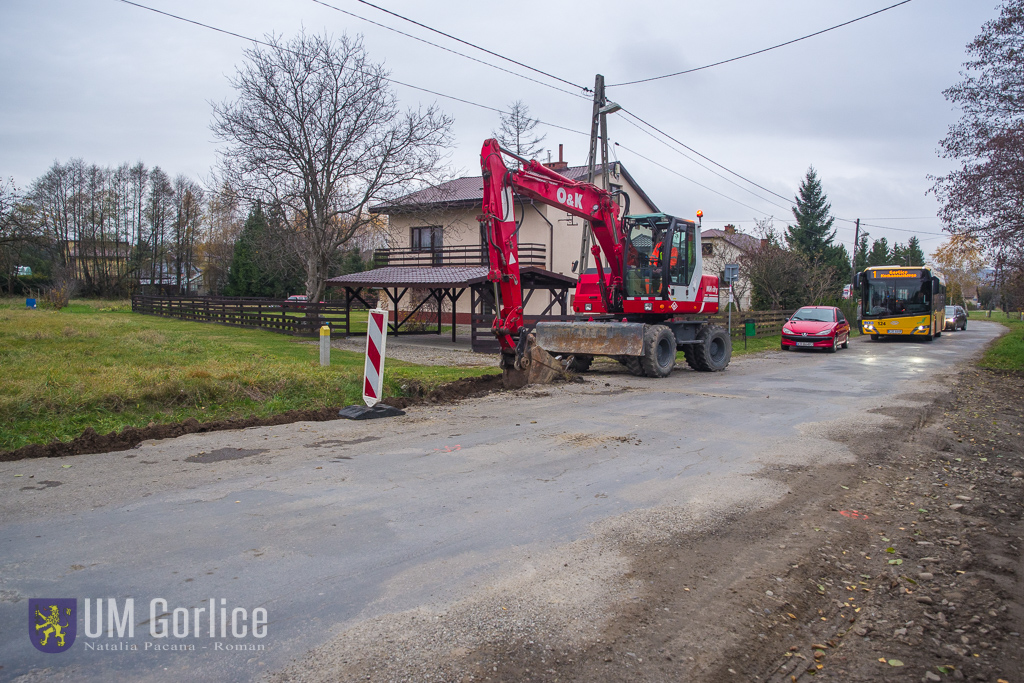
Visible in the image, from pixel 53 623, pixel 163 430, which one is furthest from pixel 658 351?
pixel 53 623

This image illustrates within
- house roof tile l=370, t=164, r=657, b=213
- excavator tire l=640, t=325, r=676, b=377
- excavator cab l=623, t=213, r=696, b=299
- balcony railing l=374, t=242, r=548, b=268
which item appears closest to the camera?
excavator tire l=640, t=325, r=676, b=377

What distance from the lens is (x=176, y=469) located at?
617 cm

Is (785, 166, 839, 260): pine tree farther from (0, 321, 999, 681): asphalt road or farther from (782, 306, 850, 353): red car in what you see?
(0, 321, 999, 681): asphalt road

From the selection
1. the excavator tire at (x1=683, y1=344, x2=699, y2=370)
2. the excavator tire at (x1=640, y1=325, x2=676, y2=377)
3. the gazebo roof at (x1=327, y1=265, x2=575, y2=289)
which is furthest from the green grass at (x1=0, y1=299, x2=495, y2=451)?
the gazebo roof at (x1=327, y1=265, x2=575, y2=289)

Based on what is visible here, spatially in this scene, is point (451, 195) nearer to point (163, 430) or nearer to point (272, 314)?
point (272, 314)

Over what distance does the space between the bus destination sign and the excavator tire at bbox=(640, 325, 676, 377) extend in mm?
20112

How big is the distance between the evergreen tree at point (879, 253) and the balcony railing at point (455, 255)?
75738 mm

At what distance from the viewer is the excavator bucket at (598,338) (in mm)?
14102

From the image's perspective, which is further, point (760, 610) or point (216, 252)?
point (216, 252)

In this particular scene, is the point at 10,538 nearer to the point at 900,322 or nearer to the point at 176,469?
the point at 176,469

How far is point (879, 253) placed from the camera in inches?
3755

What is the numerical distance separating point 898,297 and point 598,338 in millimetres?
22276

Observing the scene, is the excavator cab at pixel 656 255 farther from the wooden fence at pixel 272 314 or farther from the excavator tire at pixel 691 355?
the wooden fence at pixel 272 314

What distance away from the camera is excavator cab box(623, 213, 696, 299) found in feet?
49.9
